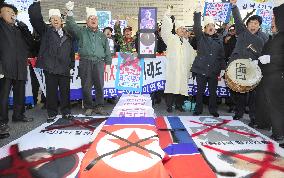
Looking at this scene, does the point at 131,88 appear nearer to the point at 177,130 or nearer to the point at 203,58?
the point at 203,58

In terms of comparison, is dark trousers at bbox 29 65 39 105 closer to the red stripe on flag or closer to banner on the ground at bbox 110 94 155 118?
the red stripe on flag

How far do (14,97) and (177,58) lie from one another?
12.1ft

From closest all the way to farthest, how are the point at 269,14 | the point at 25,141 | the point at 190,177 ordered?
the point at 190,177 → the point at 25,141 → the point at 269,14

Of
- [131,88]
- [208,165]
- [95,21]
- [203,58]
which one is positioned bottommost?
[208,165]

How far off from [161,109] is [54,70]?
9.18ft

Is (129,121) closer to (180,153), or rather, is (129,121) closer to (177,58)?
(180,153)

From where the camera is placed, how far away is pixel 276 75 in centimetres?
512

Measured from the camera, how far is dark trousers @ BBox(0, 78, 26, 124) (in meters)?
6.01

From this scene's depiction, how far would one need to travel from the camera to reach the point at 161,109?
7.92 m

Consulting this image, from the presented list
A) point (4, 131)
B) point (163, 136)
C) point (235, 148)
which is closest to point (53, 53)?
point (4, 131)

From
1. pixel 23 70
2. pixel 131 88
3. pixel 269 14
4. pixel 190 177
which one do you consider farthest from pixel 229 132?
pixel 269 14

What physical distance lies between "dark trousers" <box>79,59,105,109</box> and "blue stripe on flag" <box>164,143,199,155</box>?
9.80ft

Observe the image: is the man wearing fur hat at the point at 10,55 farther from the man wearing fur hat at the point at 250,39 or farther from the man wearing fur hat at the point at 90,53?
the man wearing fur hat at the point at 250,39

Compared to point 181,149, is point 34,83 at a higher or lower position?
higher
